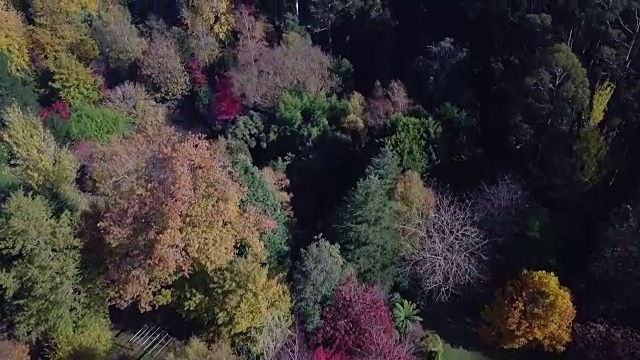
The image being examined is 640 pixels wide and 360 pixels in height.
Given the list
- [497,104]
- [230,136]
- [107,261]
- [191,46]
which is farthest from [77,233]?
[497,104]

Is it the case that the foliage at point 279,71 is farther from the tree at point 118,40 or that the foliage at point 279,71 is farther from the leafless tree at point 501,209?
the leafless tree at point 501,209

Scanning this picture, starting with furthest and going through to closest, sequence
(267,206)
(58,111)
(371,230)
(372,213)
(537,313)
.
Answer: (58,111), (267,206), (371,230), (372,213), (537,313)

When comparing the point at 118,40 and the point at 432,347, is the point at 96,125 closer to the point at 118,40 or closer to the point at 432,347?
the point at 118,40

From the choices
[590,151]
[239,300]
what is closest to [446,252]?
[590,151]

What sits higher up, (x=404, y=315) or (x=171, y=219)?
(x=171, y=219)

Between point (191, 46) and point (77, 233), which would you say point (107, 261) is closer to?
point (77, 233)

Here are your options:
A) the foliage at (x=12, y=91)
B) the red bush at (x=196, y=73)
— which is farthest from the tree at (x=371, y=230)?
the foliage at (x=12, y=91)

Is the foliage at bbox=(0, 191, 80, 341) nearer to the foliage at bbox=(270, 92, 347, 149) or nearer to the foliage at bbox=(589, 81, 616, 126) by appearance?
the foliage at bbox=(270, 92, 347, 149)
